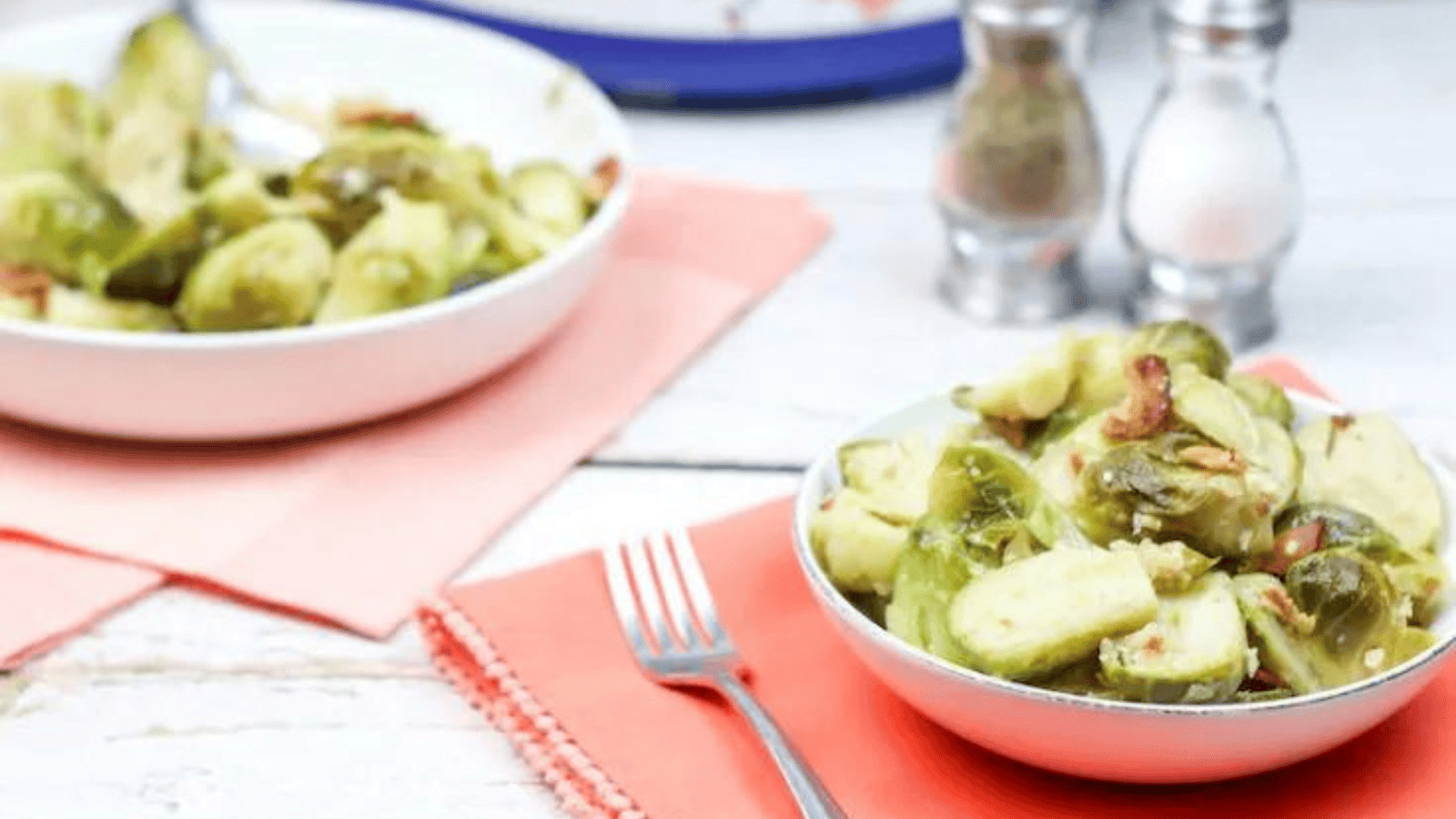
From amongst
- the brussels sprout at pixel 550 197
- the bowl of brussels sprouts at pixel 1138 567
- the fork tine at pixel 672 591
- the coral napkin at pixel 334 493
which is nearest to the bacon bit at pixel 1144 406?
the bowl of brussels sprouts at pixel 1138 567

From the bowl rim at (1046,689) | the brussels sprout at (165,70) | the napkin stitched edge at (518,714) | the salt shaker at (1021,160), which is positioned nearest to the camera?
the bowl rim at (1046,689)

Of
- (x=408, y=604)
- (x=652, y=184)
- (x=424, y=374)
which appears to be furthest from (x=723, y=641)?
(x=652, y=184)

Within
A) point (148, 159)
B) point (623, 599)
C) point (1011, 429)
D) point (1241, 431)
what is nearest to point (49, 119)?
point (148, 159)

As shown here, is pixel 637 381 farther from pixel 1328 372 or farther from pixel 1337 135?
pixel 1337 135

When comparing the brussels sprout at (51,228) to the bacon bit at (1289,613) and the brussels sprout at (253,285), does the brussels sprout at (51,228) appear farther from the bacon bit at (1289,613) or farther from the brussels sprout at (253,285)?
the bacon bit at (1289,613)

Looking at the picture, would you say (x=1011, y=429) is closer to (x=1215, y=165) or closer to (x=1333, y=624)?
(x=1333, y=624)

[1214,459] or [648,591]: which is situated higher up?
[1214,459]
